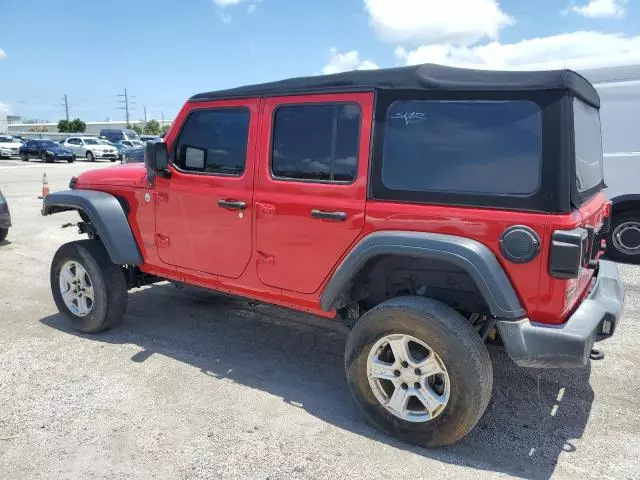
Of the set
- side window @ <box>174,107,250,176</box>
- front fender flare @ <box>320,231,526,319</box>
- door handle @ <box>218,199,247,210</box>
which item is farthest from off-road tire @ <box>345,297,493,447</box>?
side window @ <box>174,107,250,176</box>

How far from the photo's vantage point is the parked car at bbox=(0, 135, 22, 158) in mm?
31625

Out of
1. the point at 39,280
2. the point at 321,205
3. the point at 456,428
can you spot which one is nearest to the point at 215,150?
the point at 321,205

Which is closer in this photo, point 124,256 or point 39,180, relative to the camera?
point 124,256

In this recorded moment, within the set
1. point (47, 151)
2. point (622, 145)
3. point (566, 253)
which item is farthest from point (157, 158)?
point (47, 151)

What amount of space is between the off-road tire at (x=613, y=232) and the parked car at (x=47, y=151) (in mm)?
29517

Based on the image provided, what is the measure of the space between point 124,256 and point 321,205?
1928 mm

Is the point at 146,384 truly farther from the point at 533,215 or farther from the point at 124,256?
the point at 533,215

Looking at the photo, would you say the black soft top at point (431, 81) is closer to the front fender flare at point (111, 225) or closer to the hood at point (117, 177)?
the hood at point (117, 177)

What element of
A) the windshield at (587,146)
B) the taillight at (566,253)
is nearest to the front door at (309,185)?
the taillight at (566,253)

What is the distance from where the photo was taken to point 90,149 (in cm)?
3186

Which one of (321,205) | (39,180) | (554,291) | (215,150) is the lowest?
(39,180)

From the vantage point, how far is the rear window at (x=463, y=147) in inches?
105

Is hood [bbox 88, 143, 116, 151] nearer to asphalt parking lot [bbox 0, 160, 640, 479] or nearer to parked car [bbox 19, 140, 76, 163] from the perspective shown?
parked car [bbox 19, 140, 76, 163]

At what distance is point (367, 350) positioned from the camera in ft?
9.96
